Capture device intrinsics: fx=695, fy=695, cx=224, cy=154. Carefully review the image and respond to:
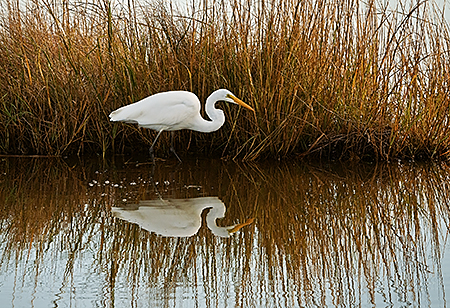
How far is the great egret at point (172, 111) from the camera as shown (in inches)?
232

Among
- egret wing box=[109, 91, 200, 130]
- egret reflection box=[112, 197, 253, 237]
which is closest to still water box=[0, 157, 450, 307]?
egret reflection box=[112, 197, 253, 237]

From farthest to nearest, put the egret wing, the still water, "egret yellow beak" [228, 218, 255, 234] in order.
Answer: the egret wing < "egret yellow beak" [228, 218, 255, 234] < the still water

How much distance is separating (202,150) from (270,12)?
162 centimetres

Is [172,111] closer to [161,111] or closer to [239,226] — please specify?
[161,111]

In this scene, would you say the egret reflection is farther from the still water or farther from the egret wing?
the egret wing

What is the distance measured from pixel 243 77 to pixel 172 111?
81 cm

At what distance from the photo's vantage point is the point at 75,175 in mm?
5492

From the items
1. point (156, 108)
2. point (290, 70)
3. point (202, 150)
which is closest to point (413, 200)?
point (290, 70)

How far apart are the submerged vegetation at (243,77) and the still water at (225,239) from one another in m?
0.70

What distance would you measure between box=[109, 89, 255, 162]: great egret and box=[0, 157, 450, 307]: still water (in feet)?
1.92

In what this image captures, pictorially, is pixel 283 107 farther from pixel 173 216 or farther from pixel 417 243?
pixel 417 243

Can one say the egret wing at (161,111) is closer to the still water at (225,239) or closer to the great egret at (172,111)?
the great egret at (172,111)

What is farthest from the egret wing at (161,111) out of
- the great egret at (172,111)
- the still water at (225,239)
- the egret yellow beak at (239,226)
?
the egret yellow beak at (239,226)

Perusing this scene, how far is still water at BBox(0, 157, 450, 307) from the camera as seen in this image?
97.7 inches
